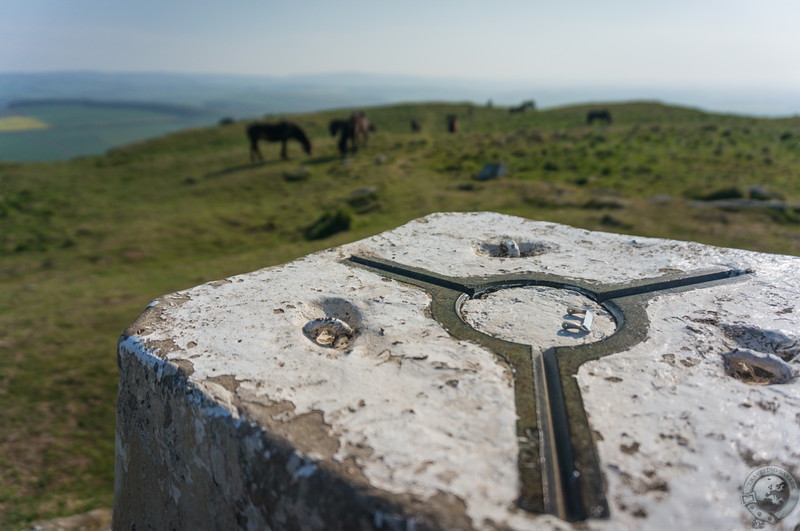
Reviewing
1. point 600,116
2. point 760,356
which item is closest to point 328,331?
point 760,356

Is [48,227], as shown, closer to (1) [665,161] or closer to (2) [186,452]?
(2) [186,452]

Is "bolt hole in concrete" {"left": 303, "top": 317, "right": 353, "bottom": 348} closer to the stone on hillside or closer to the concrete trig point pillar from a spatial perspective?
the concrete trig point pillar

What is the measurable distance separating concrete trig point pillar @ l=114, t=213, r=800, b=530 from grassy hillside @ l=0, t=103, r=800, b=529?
2.20 meters

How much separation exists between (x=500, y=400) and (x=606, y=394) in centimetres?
38

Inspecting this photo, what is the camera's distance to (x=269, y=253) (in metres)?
7.73

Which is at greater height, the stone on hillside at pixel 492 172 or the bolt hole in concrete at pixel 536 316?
the bolt hole in concrete at pixel 536 316

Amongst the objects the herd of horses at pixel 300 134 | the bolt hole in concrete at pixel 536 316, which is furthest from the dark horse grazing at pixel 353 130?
the bolt hole in concrete at pixel 536 316

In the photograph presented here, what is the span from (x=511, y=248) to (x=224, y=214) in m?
9.15

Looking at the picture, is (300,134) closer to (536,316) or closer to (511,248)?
(511,248)

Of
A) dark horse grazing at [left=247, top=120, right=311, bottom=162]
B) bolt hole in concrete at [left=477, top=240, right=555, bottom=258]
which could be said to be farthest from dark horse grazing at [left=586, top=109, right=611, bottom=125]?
bolt hole in concrete at [left=477, top=240, right=555, bottom=258]

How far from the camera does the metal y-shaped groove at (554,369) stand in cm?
135

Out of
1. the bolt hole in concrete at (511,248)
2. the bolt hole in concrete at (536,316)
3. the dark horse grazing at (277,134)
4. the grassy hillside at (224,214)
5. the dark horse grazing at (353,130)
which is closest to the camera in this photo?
the bolt hole in concrete at (536,316)

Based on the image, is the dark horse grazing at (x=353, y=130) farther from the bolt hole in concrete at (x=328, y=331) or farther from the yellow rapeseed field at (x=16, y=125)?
the yellow rapeseed field at (x=16, y=125)

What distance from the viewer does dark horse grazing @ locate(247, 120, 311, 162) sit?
1809 centimetres
